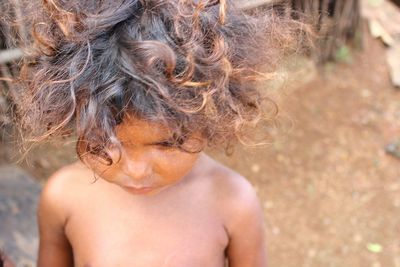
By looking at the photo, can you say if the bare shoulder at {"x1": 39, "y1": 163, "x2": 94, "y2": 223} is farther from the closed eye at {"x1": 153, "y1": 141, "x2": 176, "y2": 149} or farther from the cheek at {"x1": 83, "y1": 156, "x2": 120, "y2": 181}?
the closed eye at {"x1": 153, "y1": 141, "x2": 176, "y2": 149}

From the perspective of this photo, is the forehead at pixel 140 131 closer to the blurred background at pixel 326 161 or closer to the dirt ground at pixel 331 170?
the blurred background at pixel 326 161

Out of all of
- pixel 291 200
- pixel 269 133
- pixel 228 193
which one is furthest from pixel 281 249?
pixel 228 193

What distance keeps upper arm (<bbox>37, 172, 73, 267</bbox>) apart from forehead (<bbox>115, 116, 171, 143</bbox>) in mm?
440

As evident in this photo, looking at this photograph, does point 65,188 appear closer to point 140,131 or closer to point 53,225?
point 53,225

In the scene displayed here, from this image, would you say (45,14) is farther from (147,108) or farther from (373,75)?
(373,75)

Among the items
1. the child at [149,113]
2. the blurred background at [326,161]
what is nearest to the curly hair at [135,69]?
the child at [149,113]

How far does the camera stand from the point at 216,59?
1.16 m

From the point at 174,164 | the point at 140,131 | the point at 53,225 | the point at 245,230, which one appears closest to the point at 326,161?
the point at 245,230

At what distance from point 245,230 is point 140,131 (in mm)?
507

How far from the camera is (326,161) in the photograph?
3.56 metres

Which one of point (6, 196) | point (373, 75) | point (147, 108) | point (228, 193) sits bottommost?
point (373, 75)

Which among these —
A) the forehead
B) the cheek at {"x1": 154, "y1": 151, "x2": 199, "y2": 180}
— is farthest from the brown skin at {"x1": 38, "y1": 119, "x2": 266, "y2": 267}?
the forehead

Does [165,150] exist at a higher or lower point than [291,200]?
higher

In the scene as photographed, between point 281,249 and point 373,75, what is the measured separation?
5.70 feet
